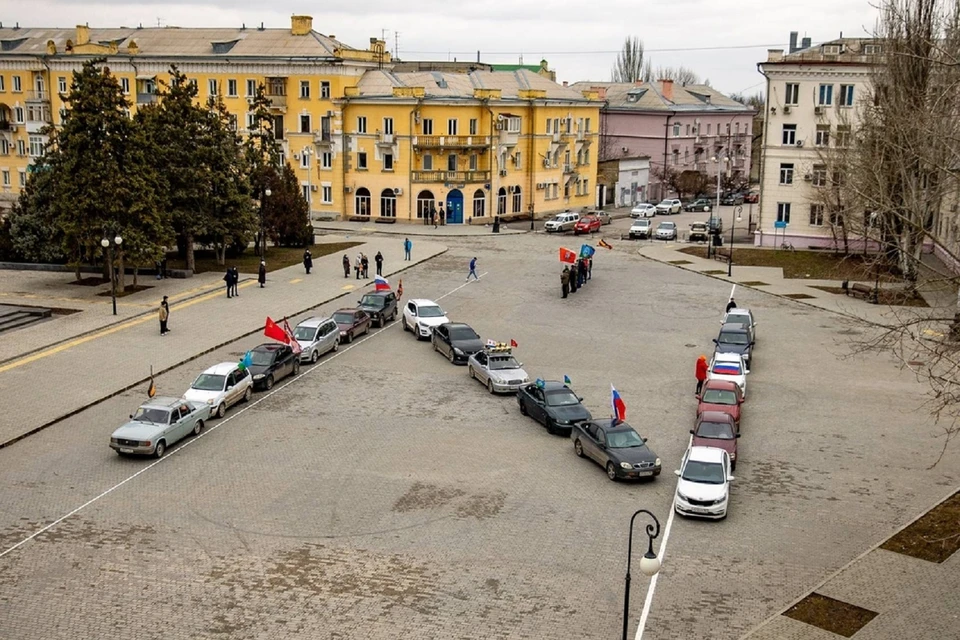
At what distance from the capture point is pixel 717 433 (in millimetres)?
24219

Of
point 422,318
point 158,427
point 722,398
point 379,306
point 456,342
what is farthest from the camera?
point 379,306

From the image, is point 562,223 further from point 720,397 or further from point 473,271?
point 720,397

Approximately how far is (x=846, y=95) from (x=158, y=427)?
49.2m

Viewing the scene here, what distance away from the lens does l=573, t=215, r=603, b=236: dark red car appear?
67625 millimetres

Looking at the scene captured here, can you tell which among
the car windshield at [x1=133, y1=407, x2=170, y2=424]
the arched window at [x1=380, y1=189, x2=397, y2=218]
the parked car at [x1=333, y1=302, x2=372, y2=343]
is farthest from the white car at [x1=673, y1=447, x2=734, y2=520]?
the arched window at [x1=380, y1=189, x2=397, y2=218]

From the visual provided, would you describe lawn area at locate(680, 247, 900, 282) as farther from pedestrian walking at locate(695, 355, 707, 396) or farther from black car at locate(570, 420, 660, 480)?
black car at locate(570, 420, 660, 480)

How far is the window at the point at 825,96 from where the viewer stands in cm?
6009

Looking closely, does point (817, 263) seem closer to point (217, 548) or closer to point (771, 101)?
point (771, 101)

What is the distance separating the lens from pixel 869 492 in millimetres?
22391

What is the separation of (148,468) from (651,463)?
11.8 m

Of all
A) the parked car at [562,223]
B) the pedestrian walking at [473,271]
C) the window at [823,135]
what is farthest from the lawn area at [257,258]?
the window at [823,135]

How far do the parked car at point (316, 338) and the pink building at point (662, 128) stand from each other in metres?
58.9

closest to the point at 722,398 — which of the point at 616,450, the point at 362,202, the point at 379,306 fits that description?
the point at 616,450

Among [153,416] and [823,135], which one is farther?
[823,135]
